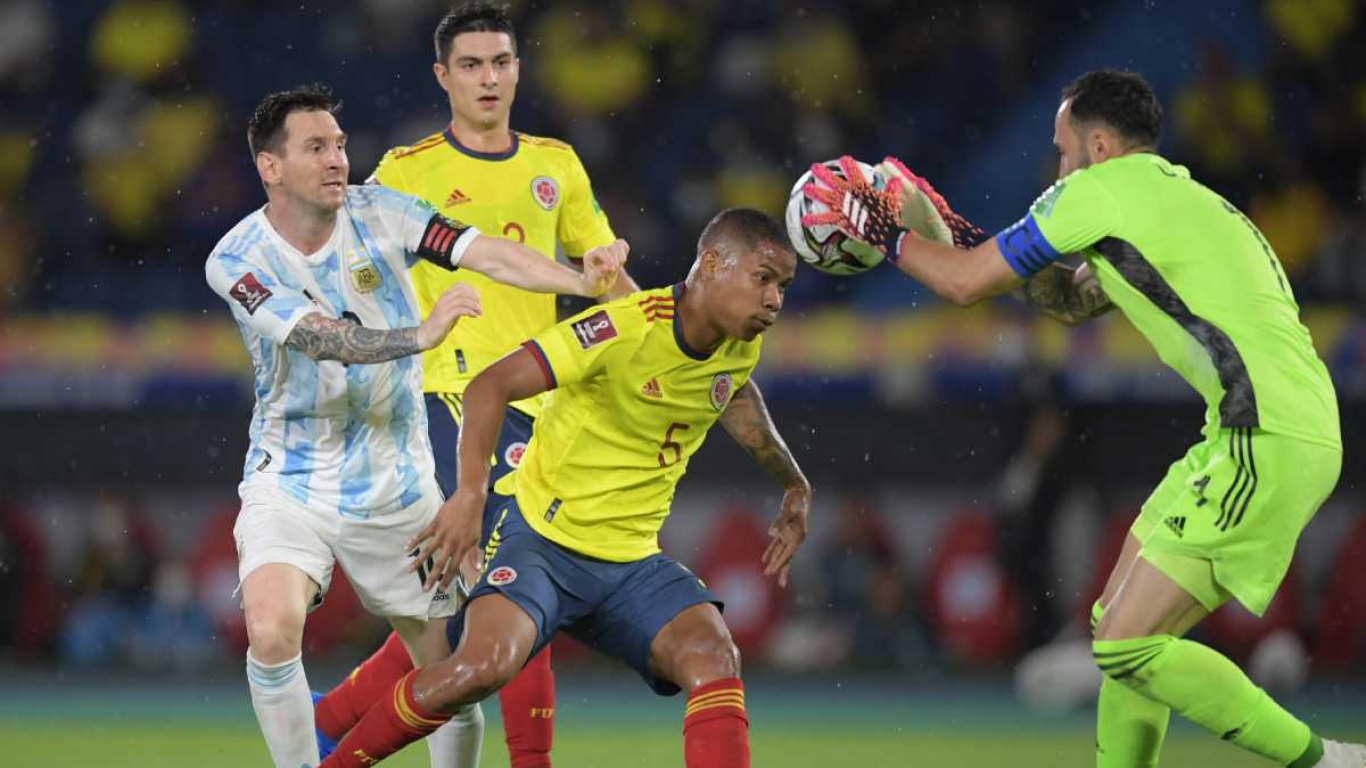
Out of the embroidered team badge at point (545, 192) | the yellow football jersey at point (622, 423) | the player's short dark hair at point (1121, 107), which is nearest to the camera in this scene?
the player's short dark hair at point (1121, 107)

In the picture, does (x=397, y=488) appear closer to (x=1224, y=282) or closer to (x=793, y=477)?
(x=793, y=477)

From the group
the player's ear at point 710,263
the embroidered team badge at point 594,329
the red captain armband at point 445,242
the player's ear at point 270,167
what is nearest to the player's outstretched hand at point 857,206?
the player's ear at point 710,263

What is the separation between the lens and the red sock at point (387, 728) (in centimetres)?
532

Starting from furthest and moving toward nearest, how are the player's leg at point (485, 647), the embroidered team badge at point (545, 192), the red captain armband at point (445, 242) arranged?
the embroidered team badge at point (545, 192)
the red captain armband at point (445, 242)
the player's leg at point (485, 647)

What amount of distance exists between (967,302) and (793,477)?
0.91 meters

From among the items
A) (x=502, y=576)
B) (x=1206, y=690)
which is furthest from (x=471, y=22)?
(x=1206, y=690)

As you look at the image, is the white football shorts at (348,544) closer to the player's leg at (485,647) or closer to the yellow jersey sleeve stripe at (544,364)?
the player's leg at (485,647)

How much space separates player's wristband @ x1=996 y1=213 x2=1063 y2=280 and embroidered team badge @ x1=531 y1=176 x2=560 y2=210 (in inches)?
78.9

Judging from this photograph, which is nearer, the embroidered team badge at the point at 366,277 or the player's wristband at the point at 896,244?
the player's wristband at the point at 896,244

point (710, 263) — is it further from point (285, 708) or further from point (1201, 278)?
point (285, 708)

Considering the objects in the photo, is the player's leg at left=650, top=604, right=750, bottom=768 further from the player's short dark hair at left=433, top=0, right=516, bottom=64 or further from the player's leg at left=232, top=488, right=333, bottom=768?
the player's short dark hair at left=433, top=0, right=516, bottom=64

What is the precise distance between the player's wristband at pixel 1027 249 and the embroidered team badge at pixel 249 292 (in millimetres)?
2245

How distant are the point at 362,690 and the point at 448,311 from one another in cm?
187

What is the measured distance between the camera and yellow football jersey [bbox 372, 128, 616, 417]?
6539mm
